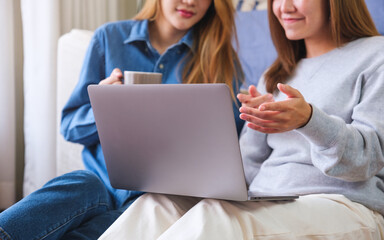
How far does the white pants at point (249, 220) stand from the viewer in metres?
0.74

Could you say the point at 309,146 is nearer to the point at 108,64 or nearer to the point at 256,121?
the point at 256,121

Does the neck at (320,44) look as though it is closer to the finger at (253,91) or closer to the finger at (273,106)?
the finger at (253,91)

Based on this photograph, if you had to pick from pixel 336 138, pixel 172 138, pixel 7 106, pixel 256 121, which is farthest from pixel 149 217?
pixel 7 106

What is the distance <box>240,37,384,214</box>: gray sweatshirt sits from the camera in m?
0.86

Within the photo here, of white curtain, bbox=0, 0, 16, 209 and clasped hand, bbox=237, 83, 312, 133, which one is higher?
clasped hand, bbox=237, 83, 312, 133

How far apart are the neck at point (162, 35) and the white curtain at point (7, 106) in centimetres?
65

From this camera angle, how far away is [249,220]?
0.77 metres

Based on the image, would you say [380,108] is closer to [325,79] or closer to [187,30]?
[325,79]

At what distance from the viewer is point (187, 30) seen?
1.47 meters

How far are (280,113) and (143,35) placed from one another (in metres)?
0.70

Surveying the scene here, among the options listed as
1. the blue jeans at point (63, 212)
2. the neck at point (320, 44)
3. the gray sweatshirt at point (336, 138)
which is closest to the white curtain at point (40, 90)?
the blue jeans at point (63, 212)

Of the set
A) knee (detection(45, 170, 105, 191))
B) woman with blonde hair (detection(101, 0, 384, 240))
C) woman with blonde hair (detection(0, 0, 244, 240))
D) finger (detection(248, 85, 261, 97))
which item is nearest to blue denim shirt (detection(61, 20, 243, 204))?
woman with blonde hair (detection(0, 0, 244, 240))

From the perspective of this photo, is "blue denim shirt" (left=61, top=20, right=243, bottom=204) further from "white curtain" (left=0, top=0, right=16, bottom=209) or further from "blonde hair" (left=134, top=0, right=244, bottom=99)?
"white curtain" (left=0, top=0, right=16, bottom=209)

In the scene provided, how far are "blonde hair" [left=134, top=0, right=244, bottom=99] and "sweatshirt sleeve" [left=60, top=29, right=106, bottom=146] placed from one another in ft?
0.67
